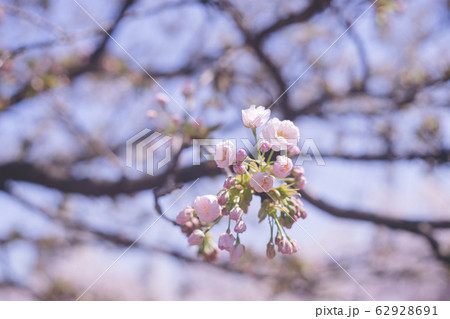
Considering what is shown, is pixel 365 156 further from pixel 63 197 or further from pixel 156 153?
pixel 63 197

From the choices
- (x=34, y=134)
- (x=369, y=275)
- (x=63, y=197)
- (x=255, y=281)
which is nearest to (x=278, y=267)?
(x=255, y=281)

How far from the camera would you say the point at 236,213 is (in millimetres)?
702

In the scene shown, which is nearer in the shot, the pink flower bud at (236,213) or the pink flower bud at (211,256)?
the pink flower bud at (236,213)

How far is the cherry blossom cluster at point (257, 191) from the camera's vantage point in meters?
0.69

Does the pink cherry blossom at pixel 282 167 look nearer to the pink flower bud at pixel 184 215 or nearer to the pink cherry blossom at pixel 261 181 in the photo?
the pink cherry blossom at pixel 261 181

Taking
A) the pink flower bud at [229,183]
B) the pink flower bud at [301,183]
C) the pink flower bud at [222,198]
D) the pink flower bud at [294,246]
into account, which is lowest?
the pink flower bud at [294,246]

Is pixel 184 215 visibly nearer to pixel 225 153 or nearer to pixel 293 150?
pixel 225 153

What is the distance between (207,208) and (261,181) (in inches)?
4.9

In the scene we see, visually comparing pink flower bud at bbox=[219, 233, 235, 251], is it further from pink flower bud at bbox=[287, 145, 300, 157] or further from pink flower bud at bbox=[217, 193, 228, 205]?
pink flower bud at bbox=[287, 145, 300, 157]

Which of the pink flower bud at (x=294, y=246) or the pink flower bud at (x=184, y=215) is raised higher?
the pink flower bud at (x=184, y=215)

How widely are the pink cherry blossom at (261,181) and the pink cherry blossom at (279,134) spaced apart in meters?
0.06

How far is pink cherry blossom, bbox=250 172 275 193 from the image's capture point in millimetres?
683

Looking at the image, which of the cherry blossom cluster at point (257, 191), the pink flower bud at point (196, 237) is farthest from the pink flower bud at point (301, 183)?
the pink flower bud at point (196, 237)

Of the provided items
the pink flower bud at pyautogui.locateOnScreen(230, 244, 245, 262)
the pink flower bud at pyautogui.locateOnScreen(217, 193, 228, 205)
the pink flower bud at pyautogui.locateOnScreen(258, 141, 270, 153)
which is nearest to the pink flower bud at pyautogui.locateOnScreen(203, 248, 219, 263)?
the pink flower bud at pyautogui.locateOnScreen(230, 244, 245, 262)
